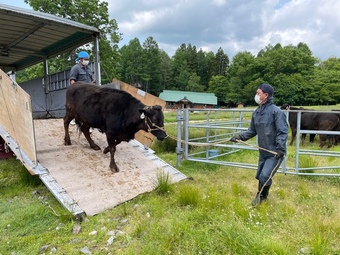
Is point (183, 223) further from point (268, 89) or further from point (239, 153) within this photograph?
point (239, 153)

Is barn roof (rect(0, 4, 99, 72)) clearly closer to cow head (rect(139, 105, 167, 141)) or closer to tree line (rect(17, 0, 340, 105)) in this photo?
cow head (rect(139, 105, 167, 141))

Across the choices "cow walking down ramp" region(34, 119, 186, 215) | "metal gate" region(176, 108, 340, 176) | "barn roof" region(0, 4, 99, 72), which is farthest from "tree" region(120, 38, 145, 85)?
"cow walking down ramp" region(34, 119, 186, 215)

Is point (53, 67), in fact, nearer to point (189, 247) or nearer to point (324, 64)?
point (189, 247)

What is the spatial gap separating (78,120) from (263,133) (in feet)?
12.9

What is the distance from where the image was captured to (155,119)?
4660 millimetres

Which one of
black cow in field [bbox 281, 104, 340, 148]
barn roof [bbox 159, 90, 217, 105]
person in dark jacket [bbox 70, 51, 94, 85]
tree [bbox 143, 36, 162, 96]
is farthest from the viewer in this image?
tree [bbox 143, 36, 162, 96]

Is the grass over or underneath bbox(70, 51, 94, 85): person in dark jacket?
underneath

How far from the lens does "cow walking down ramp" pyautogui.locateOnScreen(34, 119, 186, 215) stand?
3971mm

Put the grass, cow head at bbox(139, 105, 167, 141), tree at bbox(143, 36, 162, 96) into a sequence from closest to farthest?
1. the grass
2. cow head at bbox(139, 105, 167, 141)
3. tree at bbox(143, 36, 162, 96)

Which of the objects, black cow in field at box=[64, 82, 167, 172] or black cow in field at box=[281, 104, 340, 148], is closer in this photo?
black cow in field at box=[64, 82, 167, 172]

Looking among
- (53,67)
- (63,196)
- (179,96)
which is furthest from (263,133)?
A: (179,96)

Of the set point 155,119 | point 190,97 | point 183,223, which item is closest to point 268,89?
point 155,119

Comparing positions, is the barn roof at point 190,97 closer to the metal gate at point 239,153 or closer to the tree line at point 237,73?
the tree line at point 237,73

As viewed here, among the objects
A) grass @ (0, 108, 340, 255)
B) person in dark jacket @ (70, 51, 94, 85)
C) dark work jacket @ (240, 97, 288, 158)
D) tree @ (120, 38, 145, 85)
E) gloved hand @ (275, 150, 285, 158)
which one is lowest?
grass @ (0, 108, 340, 255)
